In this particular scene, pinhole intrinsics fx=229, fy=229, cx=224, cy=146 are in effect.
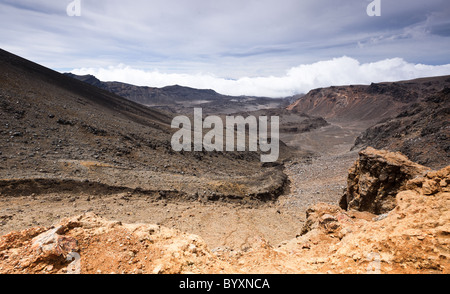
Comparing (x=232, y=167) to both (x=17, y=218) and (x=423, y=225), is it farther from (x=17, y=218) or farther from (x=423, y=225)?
(x=423, y=225)

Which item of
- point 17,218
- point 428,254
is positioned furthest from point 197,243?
point 17,218

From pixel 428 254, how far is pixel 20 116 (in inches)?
927

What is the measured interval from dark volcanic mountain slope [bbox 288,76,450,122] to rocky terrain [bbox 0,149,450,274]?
93.9 m

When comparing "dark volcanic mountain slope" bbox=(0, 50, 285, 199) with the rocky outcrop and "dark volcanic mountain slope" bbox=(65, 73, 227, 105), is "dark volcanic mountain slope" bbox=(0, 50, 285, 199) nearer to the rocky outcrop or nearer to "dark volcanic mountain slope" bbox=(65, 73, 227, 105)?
the rocky outcrop

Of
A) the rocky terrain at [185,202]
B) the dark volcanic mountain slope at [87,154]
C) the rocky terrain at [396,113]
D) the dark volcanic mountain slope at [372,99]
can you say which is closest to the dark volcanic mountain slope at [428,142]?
the rocky terrain at [396,113]

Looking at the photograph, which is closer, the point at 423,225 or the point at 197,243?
the point at 423,225

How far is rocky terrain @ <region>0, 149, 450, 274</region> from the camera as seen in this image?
3.31 metres

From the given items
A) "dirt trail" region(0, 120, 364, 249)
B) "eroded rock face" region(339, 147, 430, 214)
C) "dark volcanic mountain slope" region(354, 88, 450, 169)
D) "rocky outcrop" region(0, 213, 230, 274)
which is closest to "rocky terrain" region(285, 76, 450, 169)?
"dark volcanic mountain slope" region(354, 88, 450, 169)

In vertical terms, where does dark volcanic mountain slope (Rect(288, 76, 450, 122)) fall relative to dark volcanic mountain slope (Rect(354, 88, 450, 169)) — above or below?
above

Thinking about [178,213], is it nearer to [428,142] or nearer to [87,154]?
[87,154]

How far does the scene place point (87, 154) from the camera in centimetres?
1583

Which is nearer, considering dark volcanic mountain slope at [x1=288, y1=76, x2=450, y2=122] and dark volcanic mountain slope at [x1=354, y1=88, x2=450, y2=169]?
dark volcanic mountain slope at [x1=354, y1=88, x2=450, y2=169]
